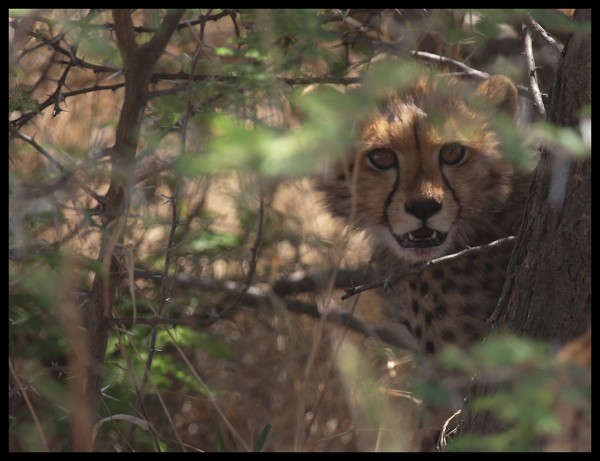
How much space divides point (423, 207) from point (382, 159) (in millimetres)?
190

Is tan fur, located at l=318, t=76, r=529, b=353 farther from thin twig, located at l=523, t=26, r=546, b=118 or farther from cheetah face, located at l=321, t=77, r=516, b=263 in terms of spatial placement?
thin twig, located at l=523, t=26, r=546, b=118

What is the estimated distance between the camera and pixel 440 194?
8.30 feet

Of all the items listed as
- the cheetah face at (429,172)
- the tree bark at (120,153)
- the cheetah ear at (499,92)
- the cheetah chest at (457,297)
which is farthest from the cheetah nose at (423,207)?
the tree bark at (120,153)

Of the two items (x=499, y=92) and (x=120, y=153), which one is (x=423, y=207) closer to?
(x=499, y=92)

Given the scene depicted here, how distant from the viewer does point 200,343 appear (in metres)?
3.19

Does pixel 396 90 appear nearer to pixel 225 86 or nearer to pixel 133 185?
pixel 225 86

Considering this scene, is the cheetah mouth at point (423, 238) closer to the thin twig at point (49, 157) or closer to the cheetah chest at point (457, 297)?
the cheetah chest at point (457, 297)

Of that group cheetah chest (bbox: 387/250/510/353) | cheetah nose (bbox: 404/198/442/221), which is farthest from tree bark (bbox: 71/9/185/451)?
cheetah chest (bbox: 387/250/510/353)

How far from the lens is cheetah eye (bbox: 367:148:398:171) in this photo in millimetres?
2592

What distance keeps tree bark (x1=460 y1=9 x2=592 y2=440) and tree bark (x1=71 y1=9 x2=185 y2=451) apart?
39.8 inches

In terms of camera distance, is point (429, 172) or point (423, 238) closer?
point (429, 172)

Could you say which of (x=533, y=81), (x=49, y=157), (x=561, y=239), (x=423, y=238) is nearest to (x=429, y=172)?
(x=423, y=238)

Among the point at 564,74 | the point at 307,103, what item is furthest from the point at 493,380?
the point at 307,103
